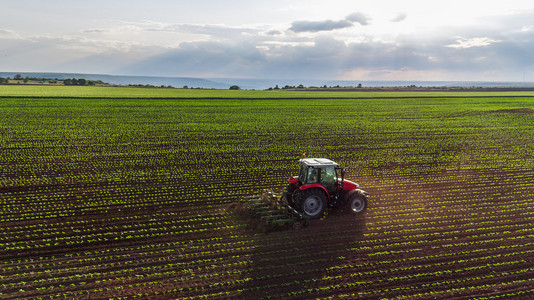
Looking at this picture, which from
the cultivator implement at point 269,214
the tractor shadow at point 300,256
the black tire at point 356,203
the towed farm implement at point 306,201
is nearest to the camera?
the tractor shadow at point 300,256

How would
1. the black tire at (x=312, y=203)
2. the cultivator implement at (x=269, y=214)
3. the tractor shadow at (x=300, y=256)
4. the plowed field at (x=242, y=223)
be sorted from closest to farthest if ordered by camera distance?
the tractor shadow at (x=300, y=256) → the plowed field at (x=242, y=223) → the cultivator implement at (x=269, y=214) → the black tire at (x=312, y=203)

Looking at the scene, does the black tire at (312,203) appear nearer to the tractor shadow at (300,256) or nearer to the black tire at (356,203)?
the tractor shadow at (300,256)

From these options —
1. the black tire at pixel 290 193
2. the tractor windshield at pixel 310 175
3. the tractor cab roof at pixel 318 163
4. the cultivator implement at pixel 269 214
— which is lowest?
the cultivator implement at pixel 269 214

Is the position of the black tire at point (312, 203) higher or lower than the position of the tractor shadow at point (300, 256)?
higher

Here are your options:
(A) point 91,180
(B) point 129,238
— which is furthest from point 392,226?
(A) point 91,180

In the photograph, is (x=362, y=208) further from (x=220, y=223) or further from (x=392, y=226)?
(x=220, y=223)

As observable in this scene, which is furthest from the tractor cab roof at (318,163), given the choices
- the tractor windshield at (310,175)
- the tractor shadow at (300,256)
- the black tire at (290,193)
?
the tractor shadow at (300,256)

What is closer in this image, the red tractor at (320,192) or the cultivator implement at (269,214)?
the cultivator implement at (269,214)
